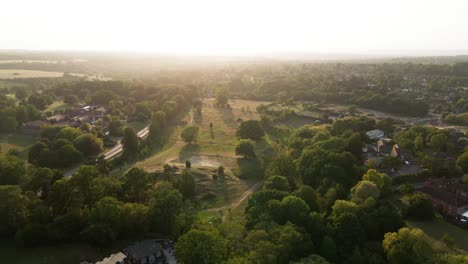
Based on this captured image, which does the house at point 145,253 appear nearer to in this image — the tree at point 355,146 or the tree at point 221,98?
the tree at point 355,146

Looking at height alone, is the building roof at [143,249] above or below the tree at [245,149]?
below

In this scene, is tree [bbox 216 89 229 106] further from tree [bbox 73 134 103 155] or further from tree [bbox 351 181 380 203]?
tree [bbox 351 181 380 203]

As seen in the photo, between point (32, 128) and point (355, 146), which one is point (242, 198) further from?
point (32, 128)

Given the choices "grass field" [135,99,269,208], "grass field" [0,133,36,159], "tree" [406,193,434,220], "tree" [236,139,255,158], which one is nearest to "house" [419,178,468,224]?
"tree" [406,193,434,220]

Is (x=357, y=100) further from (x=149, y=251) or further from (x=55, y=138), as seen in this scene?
(x=149, y=251)

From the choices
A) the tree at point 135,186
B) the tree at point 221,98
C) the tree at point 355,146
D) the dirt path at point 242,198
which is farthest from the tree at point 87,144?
the tree at point 221,98
